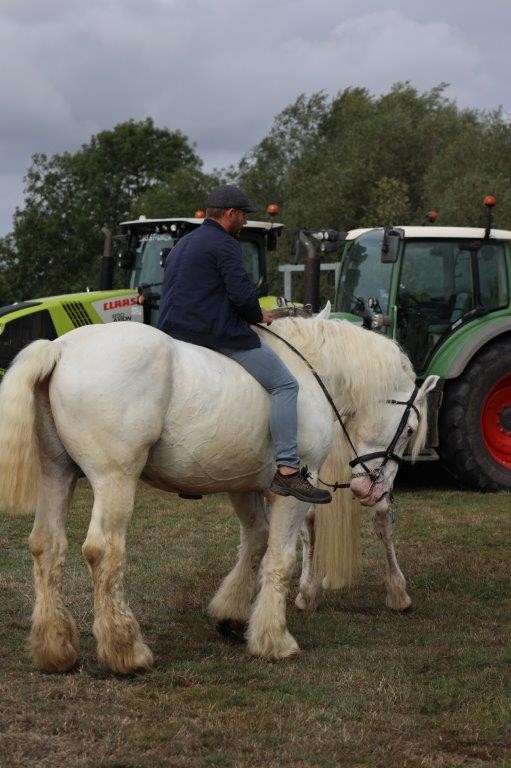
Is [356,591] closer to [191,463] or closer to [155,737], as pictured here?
[191,463]

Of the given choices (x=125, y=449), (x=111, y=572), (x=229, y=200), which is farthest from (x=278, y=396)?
(x=111, y=572)

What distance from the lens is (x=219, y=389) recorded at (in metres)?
5.41

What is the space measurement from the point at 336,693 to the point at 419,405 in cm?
215

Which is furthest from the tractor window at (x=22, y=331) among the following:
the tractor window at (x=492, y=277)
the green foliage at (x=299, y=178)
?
the green foliage at (x=299, y=178)

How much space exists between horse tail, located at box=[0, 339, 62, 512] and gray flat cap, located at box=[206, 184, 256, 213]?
122 cm

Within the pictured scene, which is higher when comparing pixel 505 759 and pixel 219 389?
pixel 219 389

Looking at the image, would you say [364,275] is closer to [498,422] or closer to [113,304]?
[498,422]

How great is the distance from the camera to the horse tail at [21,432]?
4965 millimetres

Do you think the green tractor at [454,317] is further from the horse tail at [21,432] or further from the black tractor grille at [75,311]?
the horse tail at [21,432]

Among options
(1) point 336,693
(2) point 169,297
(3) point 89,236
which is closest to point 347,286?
(2) point 169,297

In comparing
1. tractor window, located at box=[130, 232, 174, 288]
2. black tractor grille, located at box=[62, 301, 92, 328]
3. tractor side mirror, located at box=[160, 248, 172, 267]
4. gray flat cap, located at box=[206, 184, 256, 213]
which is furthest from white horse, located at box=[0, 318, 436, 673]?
black tractor grille, located at box=[62, 301, 92, 328]

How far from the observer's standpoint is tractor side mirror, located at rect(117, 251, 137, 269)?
1364 cm

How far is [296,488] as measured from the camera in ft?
18.5

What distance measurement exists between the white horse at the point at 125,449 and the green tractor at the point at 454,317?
570 cm
